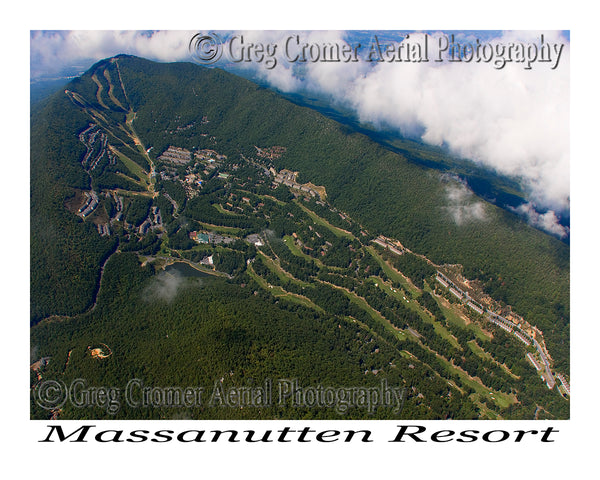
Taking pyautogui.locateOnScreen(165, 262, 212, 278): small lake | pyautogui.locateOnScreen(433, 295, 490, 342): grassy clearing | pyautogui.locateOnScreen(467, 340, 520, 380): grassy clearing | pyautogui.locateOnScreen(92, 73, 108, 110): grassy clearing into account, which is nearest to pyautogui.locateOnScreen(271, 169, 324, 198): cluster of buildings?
pyautogui.locateOnScreen(165, 262, 212, 278): small lake

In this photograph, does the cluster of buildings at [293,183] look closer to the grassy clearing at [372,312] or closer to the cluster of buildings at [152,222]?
the cluster of buildings at [152,222]

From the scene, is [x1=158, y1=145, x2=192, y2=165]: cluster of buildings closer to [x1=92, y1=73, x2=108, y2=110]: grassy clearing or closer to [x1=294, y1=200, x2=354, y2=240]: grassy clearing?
[x1=92, y1=73, x2=108, y2=110]: grassy clearing

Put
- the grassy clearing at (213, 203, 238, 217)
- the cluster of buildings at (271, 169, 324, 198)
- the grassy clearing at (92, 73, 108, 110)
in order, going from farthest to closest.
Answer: the grassy clearing at (92, 73, 108, 110)
the cluster of buildings at (271, 169, 324, 198)
the grassy clearing at (213, 203, 238, 217)

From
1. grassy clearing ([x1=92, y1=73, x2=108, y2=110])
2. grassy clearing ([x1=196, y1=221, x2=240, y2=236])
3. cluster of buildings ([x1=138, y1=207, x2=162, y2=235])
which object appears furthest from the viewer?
grassy clearing ([x1=92, y1=73, x2=108, y2=110])

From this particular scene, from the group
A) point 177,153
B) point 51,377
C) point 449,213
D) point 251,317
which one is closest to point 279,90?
point 177,153

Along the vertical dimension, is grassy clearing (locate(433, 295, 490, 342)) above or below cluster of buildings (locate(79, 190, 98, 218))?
below

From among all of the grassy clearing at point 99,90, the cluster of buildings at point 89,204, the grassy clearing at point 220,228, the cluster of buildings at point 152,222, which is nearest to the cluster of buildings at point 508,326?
the grassy clearing at point 220,228

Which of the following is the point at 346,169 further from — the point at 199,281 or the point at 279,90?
the point at 279,90

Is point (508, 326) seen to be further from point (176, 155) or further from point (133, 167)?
point (133, 167)

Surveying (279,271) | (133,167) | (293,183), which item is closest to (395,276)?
(279,271)
